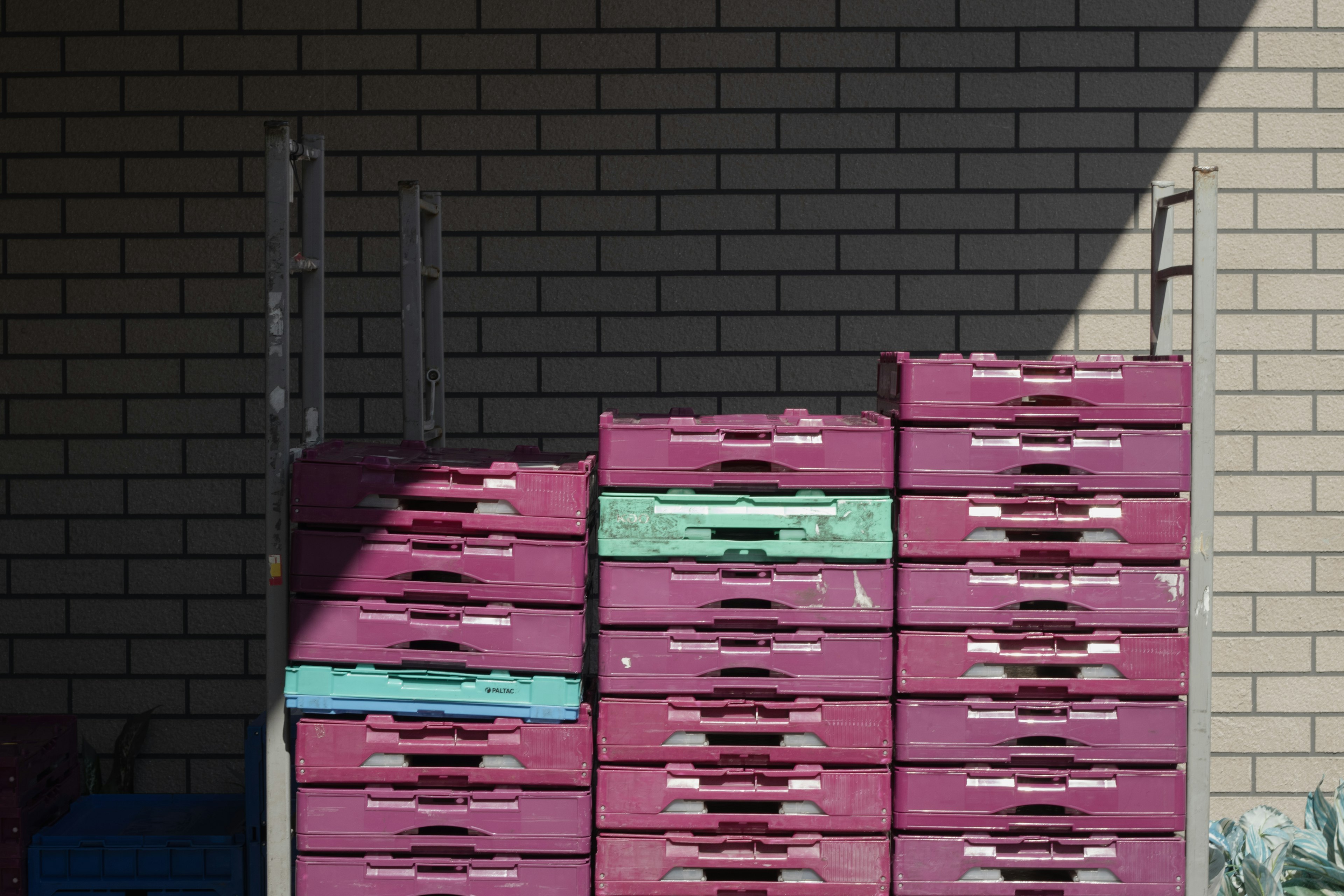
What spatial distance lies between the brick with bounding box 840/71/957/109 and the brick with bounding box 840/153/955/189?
8.3 inches

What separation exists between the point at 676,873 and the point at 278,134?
7.87 ft

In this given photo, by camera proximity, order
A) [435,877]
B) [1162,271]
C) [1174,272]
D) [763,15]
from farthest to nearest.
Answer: [763,15] < [1162,271] < [1174,272] < [435,877]

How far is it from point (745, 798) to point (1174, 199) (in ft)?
7.81

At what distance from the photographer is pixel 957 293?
477 centimetres

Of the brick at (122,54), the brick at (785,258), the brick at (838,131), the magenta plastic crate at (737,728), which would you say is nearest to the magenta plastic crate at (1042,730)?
the magenta plastic crate at (737,728)

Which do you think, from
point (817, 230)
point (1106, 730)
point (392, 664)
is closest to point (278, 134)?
point (392, 664)

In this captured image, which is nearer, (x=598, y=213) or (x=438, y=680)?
(x=438, y=680)

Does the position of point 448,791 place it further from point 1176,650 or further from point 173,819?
point 1176,650

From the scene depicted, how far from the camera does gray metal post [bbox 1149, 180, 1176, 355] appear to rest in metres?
3.80

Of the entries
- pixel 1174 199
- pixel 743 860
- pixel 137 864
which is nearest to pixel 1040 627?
pixel 743 860

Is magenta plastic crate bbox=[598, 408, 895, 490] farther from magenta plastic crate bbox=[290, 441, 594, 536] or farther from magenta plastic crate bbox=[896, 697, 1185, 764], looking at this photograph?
magenta plastic crate bbox=[896, 697, 1185, 764]

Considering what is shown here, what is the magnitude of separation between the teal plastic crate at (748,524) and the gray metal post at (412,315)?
1.01 meters

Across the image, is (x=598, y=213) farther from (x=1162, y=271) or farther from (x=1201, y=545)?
(x=1201, y=545)

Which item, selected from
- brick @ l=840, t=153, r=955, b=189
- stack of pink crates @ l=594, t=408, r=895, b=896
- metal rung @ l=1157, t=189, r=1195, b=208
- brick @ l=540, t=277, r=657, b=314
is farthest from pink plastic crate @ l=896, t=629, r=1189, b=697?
brick @ l=840, t=153, r=955, b=189
